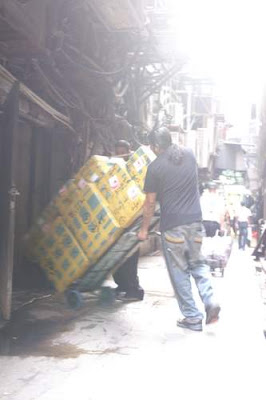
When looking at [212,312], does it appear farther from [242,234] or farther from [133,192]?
[242,234]

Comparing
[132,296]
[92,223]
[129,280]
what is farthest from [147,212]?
[132,296]

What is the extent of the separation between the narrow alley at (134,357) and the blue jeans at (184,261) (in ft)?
1.29

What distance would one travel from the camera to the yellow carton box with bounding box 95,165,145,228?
5264 mm

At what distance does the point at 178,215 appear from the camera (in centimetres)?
495

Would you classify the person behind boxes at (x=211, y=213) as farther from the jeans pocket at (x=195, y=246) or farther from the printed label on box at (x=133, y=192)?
the jeans pocket at (x=195, y=246)

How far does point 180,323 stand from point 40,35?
340cm

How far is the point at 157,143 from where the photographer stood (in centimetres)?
511

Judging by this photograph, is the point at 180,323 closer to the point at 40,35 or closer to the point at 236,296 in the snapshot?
the point at 236,296

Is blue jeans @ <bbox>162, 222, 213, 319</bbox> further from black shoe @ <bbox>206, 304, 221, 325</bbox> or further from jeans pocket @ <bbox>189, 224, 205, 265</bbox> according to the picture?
black shoe @ <bbox>206, 304, 221, 325</bbox>

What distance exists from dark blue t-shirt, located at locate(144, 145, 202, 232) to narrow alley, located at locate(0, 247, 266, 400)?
1.10 m

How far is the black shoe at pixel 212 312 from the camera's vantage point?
4723mm

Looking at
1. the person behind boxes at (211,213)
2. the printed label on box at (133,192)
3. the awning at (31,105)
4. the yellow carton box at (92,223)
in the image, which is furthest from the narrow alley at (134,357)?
the person behind boxes at (211,213)

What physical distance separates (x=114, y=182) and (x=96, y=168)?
0.35 meters

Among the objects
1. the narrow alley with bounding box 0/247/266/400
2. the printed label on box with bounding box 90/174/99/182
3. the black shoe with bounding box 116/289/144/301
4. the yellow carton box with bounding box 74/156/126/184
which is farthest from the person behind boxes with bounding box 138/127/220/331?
the black shoe with bounding box 116/289/144/301
